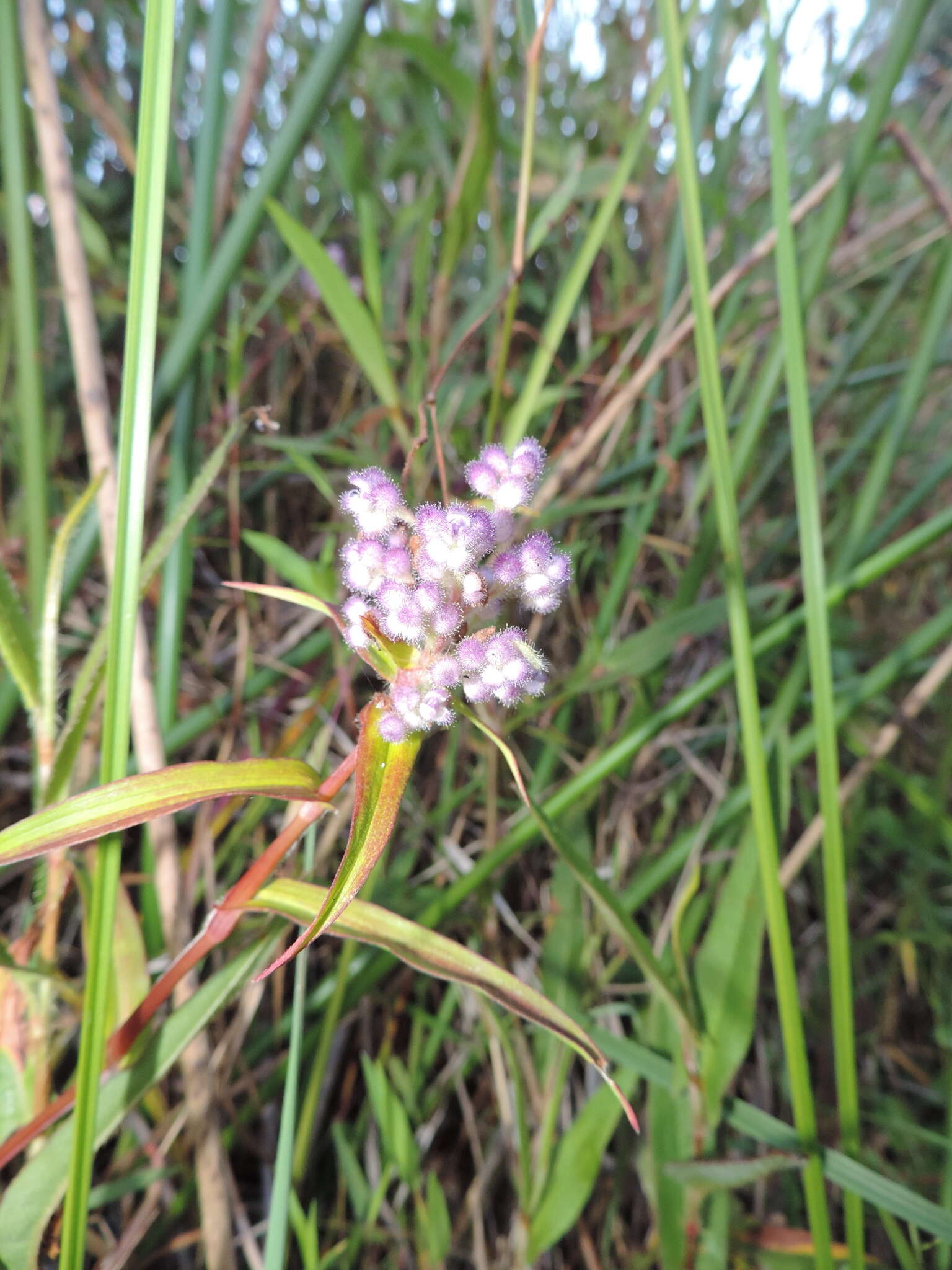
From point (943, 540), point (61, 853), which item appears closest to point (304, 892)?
point (61, 853)

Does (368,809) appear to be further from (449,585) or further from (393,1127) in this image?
(393,1127)

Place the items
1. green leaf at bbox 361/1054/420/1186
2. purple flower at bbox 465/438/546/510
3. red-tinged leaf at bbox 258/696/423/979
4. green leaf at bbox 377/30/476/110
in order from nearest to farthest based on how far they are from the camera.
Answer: red-tinged leaf at bbox 258/696/423/979
purple flower at bbox 465/438/546/510
green leaf at bbox 361/1054/420/1186
green leaf at bbox 377/30/476/110

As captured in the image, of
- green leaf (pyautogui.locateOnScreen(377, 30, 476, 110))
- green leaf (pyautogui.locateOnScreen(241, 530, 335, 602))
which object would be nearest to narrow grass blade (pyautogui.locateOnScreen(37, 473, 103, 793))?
green leaf (pyautogui.locateOnScreen(241, 530, 335, 602))

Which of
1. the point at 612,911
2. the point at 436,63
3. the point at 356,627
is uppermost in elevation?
the point at 436,63

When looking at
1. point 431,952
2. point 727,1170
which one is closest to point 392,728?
point 431,952

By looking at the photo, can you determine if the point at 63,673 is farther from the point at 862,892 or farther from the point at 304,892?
the point at 862,892

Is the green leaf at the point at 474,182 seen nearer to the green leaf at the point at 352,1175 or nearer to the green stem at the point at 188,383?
the green stem at the point at 188,383

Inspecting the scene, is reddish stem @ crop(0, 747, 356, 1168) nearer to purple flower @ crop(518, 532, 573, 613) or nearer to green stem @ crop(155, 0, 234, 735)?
→ purple flower @ crop(518, 532, 573, 613)
